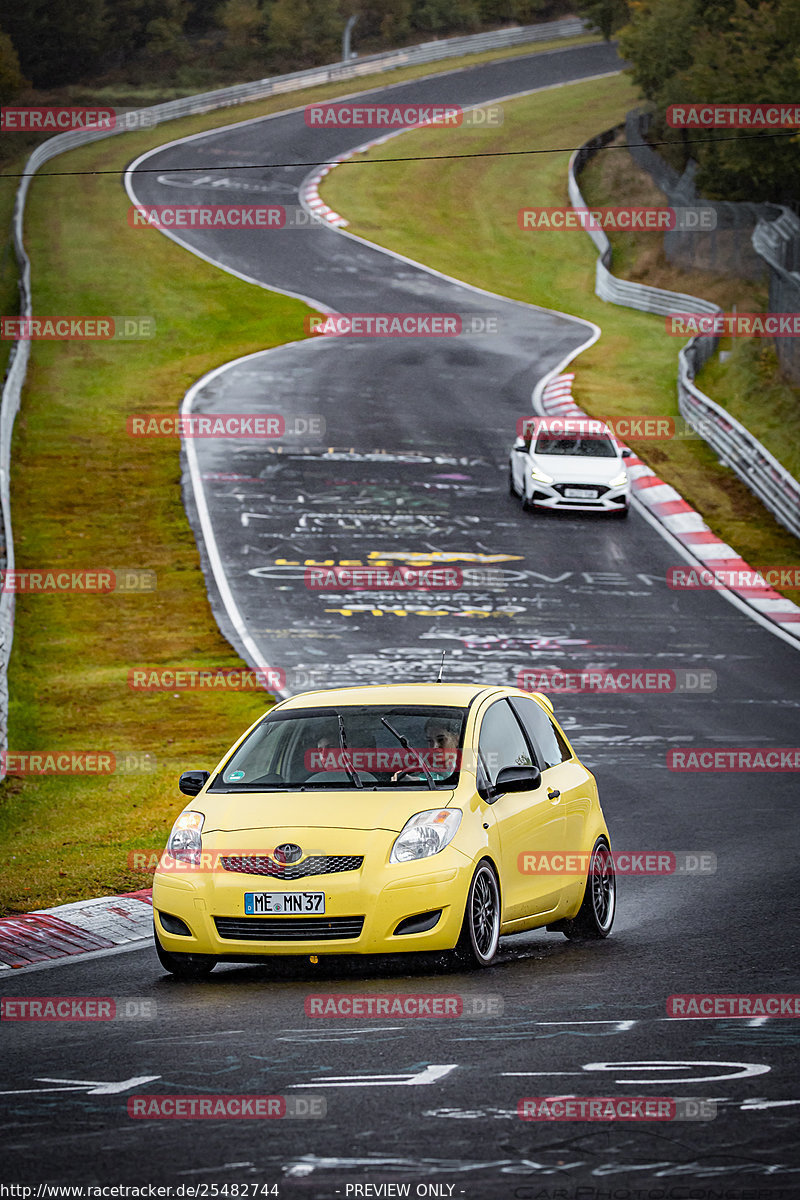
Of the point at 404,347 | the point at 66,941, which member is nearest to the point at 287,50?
the point at 404,347

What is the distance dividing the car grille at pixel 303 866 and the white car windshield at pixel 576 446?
22693 mm

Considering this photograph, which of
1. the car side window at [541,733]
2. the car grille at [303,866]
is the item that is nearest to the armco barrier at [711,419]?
the car side window at [541,733]

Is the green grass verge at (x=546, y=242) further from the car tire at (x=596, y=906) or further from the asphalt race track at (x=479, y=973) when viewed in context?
the car tire at (x=596, y=906)

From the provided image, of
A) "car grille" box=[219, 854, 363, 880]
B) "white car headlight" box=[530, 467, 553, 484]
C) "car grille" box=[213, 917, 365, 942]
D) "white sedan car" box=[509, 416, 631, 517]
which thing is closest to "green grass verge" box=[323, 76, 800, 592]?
"white sedan car" box=[509, 416, 631, 517]

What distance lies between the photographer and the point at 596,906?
10375 millimetres

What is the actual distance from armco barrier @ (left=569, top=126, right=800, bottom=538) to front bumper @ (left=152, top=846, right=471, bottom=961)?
73.0 ft

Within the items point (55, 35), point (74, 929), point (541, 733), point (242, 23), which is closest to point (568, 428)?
point (541, 733)

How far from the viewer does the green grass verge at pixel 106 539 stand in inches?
572

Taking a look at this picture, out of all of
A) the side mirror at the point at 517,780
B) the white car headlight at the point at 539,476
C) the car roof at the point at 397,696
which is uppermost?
the car roof at the point at 397,696

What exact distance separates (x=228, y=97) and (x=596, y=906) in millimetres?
71915

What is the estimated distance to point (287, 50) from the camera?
92.1 m

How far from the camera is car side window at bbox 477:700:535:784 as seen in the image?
32.2 ft

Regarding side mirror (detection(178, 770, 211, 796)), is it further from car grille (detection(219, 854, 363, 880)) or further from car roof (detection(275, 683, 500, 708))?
car grille (detection(219, 854, 363, 880))

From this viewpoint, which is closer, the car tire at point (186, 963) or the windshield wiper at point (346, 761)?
the car tire at point (186, 963)
